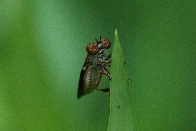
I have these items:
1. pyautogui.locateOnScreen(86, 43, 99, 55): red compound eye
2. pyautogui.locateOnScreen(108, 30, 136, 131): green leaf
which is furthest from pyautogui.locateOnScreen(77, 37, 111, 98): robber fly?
pyautogui.locateOnScreen(108, 30, 136, 131): green leaf

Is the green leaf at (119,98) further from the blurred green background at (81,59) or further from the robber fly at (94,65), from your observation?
the robber fly at (94,65)

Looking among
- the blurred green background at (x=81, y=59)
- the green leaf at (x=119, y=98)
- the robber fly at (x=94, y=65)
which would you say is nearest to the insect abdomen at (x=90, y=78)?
the robber fly at (x=94, y=65)

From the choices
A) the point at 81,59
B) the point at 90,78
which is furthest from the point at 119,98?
the point at 90,78

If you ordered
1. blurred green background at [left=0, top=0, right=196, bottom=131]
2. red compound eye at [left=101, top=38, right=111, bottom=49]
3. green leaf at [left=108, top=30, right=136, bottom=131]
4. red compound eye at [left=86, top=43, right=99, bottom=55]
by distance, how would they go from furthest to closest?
red compound eye at [left=86, top=43, right=99, bottom=55], red compound eye at [left=101, top=38, right=111, bottom=49], blurred green background at [left=0, top=0, right=196, bottom=131], green leaf at [left=108, top=30, right=136, bottom=131]

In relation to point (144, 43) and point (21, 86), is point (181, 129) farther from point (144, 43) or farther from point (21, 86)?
point (21, 86)

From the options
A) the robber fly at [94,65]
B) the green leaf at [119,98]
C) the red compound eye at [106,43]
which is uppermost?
the red compound eye at [106,43]

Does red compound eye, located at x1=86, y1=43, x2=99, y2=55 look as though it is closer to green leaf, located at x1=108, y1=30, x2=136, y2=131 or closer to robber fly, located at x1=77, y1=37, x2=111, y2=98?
robber fly, located at x1=77, y1=37, x2=111, y2=98
